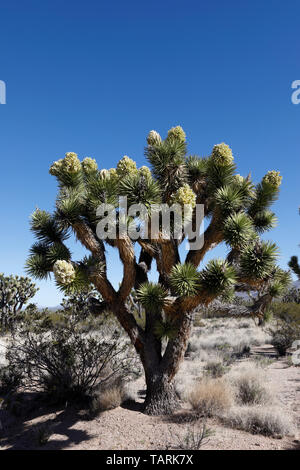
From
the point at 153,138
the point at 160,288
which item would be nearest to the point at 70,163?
the point at 153,138

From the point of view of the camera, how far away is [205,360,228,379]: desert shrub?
9164 millimetres

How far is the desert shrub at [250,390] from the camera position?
657 cm

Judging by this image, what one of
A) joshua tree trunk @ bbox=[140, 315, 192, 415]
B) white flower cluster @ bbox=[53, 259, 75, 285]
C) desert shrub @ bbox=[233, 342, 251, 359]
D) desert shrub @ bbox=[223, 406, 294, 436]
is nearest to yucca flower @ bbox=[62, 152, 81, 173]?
white flower cluster @ bbox=[53, 259, 75, 285]

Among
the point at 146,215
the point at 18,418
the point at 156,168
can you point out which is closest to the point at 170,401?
the point at 18,418

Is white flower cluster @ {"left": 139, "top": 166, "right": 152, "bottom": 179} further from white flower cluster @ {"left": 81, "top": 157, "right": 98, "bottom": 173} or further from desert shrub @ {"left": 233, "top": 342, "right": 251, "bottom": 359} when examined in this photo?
desert shrub @ {"left": 233, "top": 342, "right": 251, "bottom": 359}

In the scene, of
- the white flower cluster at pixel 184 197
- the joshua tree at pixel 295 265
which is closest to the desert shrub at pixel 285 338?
the joshua tree at pixel 295 265

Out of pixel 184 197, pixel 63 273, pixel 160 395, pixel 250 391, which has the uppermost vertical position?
pixel 184 197

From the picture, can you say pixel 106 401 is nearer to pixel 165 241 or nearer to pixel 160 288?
pixel 160 288

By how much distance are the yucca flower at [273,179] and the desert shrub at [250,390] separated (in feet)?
14.6

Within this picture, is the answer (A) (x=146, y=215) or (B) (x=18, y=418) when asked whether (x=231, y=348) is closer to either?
(B) (x=18, y=418)

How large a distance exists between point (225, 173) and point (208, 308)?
8.22 ft

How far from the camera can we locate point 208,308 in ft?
18.9

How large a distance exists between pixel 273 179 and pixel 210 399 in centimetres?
436

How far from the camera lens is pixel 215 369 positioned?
9.84 m
